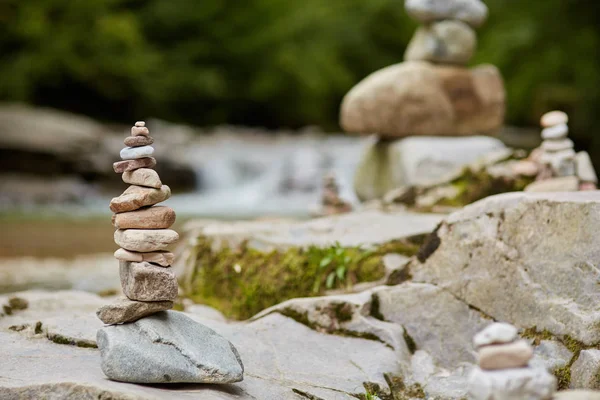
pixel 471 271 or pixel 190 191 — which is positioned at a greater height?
pixel 190 191

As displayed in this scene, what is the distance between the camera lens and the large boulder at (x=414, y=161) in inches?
269

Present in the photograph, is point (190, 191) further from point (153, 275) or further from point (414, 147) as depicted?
point (153, 275)

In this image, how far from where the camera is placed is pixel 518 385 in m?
2.28

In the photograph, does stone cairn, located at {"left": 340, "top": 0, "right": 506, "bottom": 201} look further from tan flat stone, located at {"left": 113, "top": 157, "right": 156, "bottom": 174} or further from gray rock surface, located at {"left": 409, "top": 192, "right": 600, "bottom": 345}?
tan flat stone, located at {"left": 113, "top": 157, "right": 156, "bottom": 174}

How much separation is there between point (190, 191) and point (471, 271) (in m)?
9.95

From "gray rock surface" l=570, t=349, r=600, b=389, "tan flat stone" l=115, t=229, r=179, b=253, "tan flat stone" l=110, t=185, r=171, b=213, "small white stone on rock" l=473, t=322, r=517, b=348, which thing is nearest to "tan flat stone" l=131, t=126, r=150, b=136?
"tan flat stone" l=110, t=185, r=171, b=213

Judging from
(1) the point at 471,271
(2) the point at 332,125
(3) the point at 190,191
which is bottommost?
(1) the point at 471,271

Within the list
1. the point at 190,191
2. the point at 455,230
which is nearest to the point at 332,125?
the point at 190,191

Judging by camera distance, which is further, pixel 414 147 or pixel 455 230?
pixel 414 147

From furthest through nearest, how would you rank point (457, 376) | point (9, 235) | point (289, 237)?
point (9, 235), point (289, 237), point (457, 376)

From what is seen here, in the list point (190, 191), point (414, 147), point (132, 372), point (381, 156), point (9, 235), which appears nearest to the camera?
point (132, 372)

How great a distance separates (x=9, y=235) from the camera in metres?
9.22

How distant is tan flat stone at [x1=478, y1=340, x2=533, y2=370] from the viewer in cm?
234

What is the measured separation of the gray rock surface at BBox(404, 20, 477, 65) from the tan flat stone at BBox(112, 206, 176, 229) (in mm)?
4964
